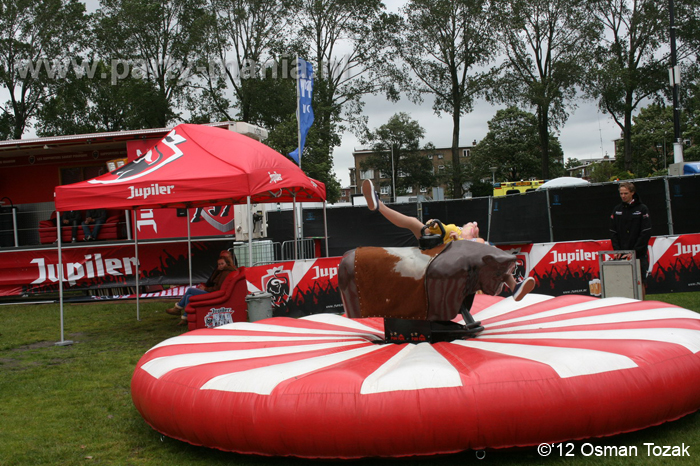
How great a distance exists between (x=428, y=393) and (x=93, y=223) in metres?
12.5

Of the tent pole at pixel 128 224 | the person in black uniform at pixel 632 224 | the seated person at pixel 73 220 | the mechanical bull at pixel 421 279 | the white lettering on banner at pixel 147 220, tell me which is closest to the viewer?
the mechanical bull at pixel 421 279

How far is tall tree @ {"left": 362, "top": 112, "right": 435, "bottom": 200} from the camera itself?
5831 centimetres

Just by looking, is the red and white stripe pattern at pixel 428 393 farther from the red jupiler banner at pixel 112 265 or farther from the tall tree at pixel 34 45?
the tall tree at pixel 34 45

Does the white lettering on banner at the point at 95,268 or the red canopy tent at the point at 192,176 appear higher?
the red canopy tent at the point at 192,176

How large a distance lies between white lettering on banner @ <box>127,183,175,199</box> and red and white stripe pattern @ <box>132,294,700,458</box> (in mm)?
4185

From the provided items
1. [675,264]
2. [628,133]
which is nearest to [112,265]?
[675,264]

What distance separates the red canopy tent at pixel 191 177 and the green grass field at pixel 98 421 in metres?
1.32

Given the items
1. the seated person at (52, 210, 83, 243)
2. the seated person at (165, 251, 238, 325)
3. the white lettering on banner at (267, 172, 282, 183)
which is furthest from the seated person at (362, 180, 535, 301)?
the seated person at (52, 210, 83, 243)

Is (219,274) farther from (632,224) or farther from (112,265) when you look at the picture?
(632,224)

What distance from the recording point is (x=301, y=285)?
988 centimetres

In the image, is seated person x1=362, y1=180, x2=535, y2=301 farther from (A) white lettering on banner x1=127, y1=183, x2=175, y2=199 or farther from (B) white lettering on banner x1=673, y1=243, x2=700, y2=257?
(B) white lettering on banner x1=673, y1=243, x2=700, y2=257

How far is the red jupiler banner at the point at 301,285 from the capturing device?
9672 millimetres

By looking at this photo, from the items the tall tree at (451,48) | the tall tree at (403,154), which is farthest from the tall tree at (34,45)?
the tall tree at (403,154)

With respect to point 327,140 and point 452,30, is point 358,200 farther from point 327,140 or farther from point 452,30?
point 452,30
